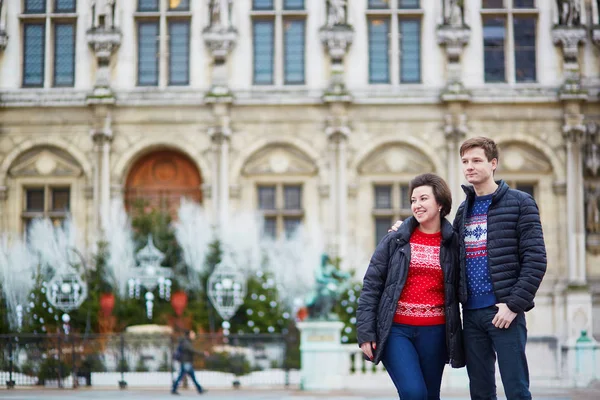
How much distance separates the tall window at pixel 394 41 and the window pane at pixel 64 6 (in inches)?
303

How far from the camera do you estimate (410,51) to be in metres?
25.7

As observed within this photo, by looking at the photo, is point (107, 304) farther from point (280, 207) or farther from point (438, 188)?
point (438, 188)

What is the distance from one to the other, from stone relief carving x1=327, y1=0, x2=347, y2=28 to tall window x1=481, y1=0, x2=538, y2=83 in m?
3.57

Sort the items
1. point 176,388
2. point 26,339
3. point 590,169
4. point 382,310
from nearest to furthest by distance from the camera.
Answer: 1. point 382,310
2. point 176,388
3. point 26,339
4. point 590,169

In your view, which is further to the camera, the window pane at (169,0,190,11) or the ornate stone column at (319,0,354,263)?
the window pane at (169,0,190,11)

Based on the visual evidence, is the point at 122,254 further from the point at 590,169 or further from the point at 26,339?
the point at 590,169

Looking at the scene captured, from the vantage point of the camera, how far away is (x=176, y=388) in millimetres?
16625

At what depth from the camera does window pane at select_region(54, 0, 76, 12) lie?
26203 mm

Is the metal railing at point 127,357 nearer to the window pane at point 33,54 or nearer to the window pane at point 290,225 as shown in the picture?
the window pane at point 290,225

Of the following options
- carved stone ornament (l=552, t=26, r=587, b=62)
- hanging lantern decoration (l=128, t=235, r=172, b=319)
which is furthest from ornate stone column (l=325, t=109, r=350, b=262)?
carved stone ornament (l=552, t=26, r=587, b=62)

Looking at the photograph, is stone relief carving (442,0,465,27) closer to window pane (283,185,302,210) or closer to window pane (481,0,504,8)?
window pane (481,0,504,8)

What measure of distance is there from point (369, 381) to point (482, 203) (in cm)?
1133

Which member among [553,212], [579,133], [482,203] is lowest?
[482,203]

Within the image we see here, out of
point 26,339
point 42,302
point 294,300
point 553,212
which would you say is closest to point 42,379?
point 26,339
